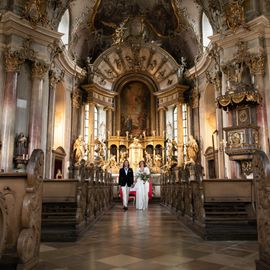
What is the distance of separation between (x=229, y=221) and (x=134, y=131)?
634 inches

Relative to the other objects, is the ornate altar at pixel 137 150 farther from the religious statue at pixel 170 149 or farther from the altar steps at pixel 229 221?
the altar steps at pixel 229 221

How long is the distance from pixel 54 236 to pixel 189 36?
16265 mm

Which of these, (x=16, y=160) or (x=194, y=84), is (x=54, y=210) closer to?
(x=16, y=160)

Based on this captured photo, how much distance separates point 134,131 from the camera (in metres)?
21.1

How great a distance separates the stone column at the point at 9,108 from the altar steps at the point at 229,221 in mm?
8321

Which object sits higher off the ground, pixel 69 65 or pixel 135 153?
pixel 69 65

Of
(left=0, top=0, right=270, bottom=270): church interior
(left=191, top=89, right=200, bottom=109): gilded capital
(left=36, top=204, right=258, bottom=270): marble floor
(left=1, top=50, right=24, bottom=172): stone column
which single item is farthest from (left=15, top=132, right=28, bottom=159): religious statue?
(left=191, top=89, right=200, bottom=109): gilded capital

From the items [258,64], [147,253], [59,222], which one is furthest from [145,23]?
[147,253]

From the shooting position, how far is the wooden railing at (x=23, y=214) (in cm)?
282

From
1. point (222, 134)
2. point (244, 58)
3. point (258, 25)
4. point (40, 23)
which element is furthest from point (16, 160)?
point (258, 25)

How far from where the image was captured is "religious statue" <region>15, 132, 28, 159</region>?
38.0ft

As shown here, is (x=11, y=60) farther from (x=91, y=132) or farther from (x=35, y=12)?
(x=91, y=132)

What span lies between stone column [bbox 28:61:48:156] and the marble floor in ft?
26.4

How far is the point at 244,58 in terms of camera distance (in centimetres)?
1195
